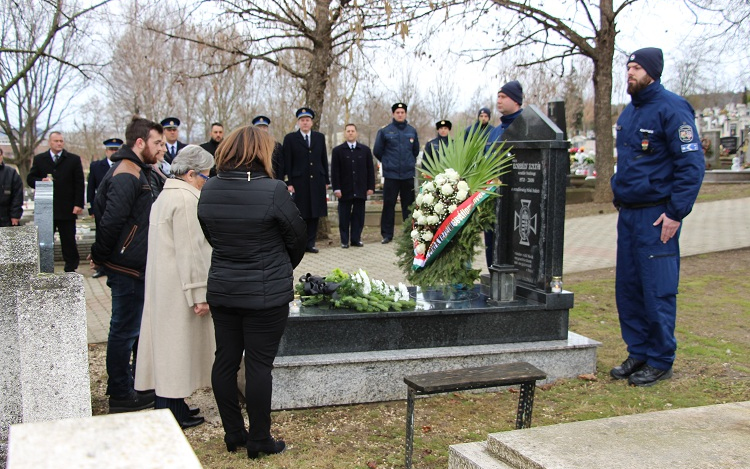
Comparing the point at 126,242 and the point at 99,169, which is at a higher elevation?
the point at 99,169

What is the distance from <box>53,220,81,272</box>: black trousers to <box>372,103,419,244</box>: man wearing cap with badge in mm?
4842

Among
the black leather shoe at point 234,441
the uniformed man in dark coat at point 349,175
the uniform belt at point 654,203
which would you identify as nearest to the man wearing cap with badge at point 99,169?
the uniformed man in dark coat at point 349,175

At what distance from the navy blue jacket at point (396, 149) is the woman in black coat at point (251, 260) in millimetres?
8062

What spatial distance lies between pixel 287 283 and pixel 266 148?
0.79m

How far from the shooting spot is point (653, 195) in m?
5.47

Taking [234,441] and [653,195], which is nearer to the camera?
[234,441]

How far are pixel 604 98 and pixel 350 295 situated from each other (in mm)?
16876

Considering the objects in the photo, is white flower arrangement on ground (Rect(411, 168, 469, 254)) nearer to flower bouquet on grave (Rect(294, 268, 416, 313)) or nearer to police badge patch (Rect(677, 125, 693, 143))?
flower bouquet on grave (Rect(294, 268, 416, 313))

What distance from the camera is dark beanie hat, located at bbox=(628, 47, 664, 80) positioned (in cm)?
549

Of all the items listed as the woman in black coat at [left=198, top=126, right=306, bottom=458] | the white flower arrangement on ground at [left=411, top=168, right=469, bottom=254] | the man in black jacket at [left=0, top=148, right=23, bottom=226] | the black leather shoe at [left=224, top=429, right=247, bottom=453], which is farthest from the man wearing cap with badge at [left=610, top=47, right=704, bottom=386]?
the man in black jacket at [left=0, top=148, right=23, bottom=226]

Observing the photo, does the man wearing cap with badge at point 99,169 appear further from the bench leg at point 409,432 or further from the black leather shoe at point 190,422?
the bench leg at point 409,432

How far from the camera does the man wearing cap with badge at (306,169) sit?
11.8 m

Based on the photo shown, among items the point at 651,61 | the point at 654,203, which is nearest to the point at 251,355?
the point at 654,203

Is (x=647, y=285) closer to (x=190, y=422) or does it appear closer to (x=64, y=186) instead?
(x=190, y=422)
